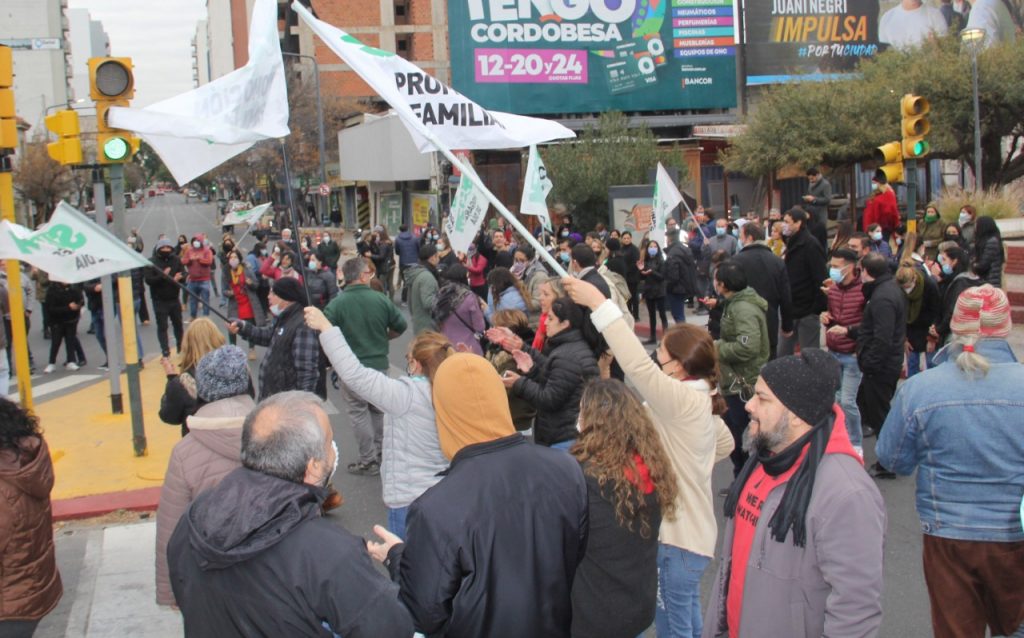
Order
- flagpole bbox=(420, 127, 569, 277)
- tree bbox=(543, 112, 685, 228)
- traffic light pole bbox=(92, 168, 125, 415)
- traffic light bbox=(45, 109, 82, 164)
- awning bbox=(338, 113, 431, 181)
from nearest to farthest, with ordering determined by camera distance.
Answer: flagpole bbox=(420, 127, 569, 277)
traffic light bbox=(45, 109, 82, 164)
traffic light pole bbox=(92, 168, 125, 415)
tree bbox=(543, 112, 685, 228)
awning bbox=(338, 113, 431, 181)

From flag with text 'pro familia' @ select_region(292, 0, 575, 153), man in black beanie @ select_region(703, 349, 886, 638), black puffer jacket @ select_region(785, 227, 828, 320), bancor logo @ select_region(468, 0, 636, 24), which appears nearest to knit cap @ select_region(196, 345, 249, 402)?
flag with text 'pro familia' @ select_region(292, 0, 575, 153)

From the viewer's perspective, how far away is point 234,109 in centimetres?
621

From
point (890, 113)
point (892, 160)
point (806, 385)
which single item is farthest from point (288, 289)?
point (890, 113)

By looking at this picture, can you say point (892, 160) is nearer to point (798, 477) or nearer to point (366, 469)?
point (366, 469)

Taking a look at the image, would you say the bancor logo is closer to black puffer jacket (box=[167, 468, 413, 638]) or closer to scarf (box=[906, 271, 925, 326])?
scarf (box=[906, 271, 925, 326])

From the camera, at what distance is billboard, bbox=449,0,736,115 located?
4116cm

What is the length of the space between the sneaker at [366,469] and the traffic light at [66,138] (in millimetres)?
3835

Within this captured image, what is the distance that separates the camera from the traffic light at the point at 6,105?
8648 mm

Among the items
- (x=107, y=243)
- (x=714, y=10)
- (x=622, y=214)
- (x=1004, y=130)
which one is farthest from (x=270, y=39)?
(x=714, y=10)

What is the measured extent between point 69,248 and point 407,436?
3552 mm

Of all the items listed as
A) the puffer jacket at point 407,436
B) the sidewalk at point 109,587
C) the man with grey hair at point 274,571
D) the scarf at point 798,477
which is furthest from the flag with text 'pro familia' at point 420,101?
the man with grey hair at point 274,571

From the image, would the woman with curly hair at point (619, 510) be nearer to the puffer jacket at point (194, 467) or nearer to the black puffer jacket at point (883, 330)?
the puffer jacket at point (194, 467)

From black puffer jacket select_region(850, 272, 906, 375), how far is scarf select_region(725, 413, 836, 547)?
4.63 meters

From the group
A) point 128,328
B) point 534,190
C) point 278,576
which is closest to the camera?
point 278,576
